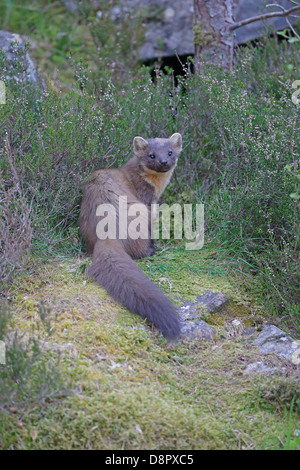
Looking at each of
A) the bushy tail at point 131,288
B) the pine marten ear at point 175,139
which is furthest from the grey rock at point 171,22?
the bushy tail at point 131,288

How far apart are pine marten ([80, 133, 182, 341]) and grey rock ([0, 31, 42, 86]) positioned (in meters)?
1.61

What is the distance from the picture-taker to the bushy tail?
4.17 m

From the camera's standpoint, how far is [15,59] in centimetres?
640

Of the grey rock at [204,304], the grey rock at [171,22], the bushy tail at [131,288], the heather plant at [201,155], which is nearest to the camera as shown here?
the bushy tail at [131,288]

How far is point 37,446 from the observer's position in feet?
10.6

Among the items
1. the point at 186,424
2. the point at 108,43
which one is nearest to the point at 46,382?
the point at 186,424

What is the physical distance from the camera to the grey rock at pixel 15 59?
6.39 metres

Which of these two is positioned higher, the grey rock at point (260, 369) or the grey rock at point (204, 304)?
the grey rock at point (204, 304)

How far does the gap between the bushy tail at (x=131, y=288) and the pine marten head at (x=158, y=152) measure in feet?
4.63

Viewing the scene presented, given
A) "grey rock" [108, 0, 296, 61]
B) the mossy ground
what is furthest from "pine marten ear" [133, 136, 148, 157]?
"grey rock" [108, 0, 296, 61]

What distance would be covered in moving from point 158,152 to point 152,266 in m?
1.48

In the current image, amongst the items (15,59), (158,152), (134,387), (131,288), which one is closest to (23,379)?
(134,387)

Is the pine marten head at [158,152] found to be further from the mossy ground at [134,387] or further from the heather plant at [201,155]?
the mossy ground at [134,387]
